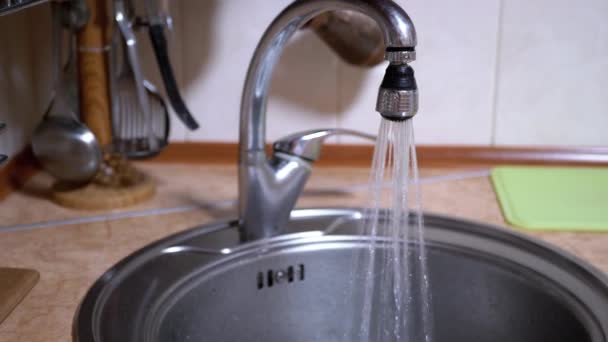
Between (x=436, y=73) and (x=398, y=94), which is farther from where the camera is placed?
(x=436, y=73)

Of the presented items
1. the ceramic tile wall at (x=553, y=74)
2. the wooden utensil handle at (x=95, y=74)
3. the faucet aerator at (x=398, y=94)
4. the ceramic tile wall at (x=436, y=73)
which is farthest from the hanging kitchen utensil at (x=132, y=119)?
the ceramic tile wall at (x=553, y=74)

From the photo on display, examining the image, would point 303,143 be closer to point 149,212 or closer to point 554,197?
point 149,212

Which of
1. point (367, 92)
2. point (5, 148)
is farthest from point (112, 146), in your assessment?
point (367, 92)

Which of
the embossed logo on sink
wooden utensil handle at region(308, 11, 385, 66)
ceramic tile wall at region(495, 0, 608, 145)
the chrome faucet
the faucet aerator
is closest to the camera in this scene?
the faucet aerator

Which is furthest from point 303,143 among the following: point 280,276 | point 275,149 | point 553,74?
point 553,74

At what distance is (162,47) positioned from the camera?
86 centimetres

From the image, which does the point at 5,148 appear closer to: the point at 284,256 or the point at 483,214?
the point at 284,256

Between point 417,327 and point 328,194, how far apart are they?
24 cm

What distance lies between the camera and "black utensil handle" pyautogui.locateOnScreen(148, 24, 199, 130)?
0.86 metres

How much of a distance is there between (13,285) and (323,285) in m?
0.34

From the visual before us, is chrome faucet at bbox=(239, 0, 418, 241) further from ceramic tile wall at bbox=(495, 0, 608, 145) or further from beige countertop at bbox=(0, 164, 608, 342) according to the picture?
ceramic tile wall at bbox=(495, 0, 608, 145)

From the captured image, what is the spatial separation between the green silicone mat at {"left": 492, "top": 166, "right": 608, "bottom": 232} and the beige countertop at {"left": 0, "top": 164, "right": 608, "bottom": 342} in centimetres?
2

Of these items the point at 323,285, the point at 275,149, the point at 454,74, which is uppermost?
the point at 454,74

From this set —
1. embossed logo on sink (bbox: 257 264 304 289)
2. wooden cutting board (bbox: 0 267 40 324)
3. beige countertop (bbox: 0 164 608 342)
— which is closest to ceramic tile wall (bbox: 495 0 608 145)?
beige countertop (bbox: 0 164 608 342)
